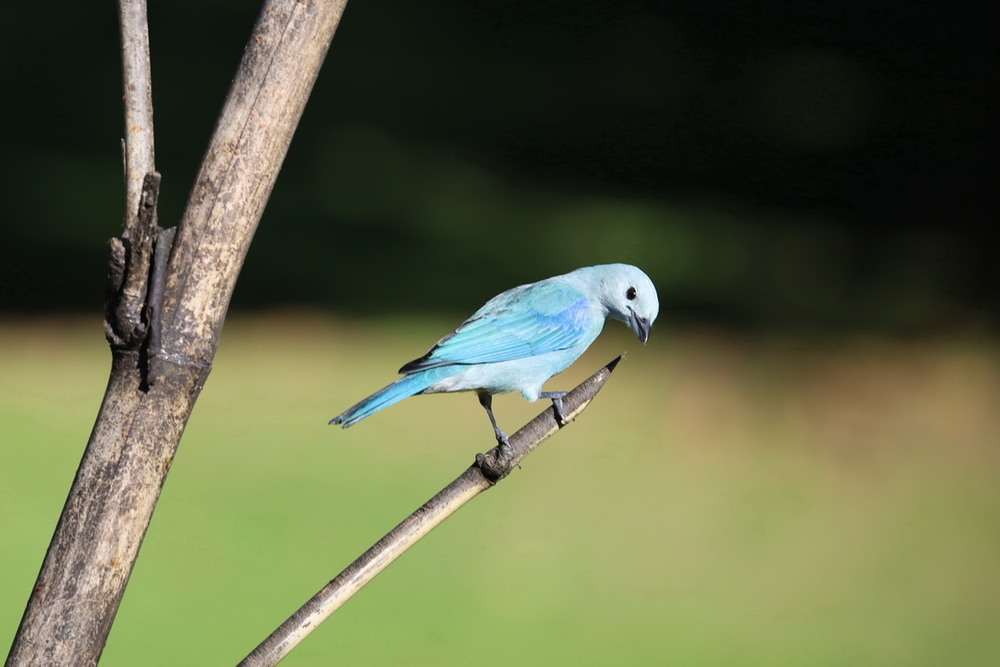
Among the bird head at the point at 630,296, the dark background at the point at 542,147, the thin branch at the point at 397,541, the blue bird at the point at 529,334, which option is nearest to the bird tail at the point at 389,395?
the blue bird at the point at 529,334

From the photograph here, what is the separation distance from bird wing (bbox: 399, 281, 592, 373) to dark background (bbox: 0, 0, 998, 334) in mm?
463

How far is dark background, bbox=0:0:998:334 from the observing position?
5.31 feet

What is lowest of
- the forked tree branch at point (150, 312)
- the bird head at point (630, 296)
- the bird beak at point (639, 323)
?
the bird beak at point (639, 323)

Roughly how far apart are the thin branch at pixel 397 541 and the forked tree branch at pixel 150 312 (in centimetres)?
12

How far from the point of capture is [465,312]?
160 centimetres

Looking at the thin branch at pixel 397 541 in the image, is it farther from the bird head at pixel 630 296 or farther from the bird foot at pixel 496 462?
the bird head at pixel 630 296

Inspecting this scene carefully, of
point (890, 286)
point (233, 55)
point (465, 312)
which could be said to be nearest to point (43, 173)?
point (233, 55)

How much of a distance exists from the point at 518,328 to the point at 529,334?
13 millimetres

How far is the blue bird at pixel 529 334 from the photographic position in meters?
1.02

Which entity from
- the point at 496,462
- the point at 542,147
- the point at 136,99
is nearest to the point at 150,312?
the point at 136,99

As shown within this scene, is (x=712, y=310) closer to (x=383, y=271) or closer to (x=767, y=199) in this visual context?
(x=767, y=199)

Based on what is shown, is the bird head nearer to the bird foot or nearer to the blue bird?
the blue bird

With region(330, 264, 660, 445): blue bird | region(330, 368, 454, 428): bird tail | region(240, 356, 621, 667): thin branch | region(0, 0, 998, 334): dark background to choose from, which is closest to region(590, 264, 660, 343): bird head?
region(330, 264, 660, 445): blue bird

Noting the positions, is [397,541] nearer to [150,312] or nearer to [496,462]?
[496,462]
